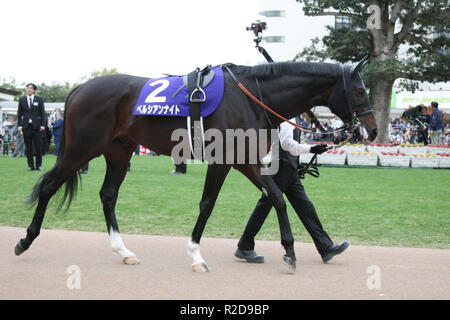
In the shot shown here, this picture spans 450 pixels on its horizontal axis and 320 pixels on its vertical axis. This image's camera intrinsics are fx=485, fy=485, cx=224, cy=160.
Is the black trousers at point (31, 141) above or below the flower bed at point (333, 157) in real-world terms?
above

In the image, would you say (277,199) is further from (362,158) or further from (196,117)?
(362,158)

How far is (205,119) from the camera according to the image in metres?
4.01

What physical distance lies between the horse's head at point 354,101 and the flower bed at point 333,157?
11.9 meters

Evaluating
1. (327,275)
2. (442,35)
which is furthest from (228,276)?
(442,35)

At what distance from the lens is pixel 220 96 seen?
400 cm

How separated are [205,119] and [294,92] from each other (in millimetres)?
791

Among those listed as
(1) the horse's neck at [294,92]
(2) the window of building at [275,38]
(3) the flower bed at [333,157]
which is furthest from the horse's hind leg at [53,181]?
(2) the window of building at [275,38]

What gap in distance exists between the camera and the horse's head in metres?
3.98

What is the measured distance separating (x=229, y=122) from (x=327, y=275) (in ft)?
4.72

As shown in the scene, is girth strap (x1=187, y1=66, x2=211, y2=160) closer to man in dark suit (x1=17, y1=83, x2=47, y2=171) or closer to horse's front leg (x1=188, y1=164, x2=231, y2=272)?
horse's front leg (x1=188, y1=164, x2=231, y2=272)

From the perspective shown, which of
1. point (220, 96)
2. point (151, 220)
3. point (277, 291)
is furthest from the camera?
point (151, 220)

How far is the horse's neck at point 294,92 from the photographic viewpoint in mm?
4090

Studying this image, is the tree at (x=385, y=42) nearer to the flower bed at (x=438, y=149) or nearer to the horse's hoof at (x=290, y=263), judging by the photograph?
the flower bed at (x=438, y=149)

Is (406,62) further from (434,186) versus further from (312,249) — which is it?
(312,249)
